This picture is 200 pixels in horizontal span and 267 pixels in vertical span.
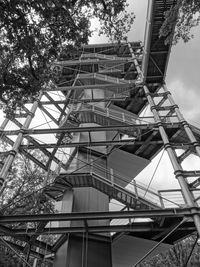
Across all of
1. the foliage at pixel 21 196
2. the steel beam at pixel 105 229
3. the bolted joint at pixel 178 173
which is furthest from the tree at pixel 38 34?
the foliage at pixel 21 196

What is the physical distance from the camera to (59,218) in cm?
729

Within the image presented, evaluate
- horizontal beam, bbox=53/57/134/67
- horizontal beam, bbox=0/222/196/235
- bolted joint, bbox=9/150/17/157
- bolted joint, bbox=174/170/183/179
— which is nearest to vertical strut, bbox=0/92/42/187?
bolted joint, bbox=9/150/17/157

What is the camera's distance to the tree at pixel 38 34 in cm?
553

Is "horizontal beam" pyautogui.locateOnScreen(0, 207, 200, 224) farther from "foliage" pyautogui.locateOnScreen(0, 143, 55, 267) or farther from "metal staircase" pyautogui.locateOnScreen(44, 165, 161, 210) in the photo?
"foliage" pyautogui.locateOnScreen(0, 143, 55, 267)

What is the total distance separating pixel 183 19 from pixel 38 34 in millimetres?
4364

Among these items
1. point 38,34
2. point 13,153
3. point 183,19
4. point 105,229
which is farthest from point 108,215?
point 183,19

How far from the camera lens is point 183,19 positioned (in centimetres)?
671

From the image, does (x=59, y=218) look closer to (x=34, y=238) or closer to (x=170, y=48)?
(x=34, y=238)

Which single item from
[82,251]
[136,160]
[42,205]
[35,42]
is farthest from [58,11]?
[42,205]

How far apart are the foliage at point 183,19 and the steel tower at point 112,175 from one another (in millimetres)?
2912

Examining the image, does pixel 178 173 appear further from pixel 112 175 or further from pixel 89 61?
pixel 89 61

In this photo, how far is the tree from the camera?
5.53 m

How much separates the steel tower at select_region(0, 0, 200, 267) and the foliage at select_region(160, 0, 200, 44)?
2.91 meters

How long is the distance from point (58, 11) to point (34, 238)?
27.5 ft
